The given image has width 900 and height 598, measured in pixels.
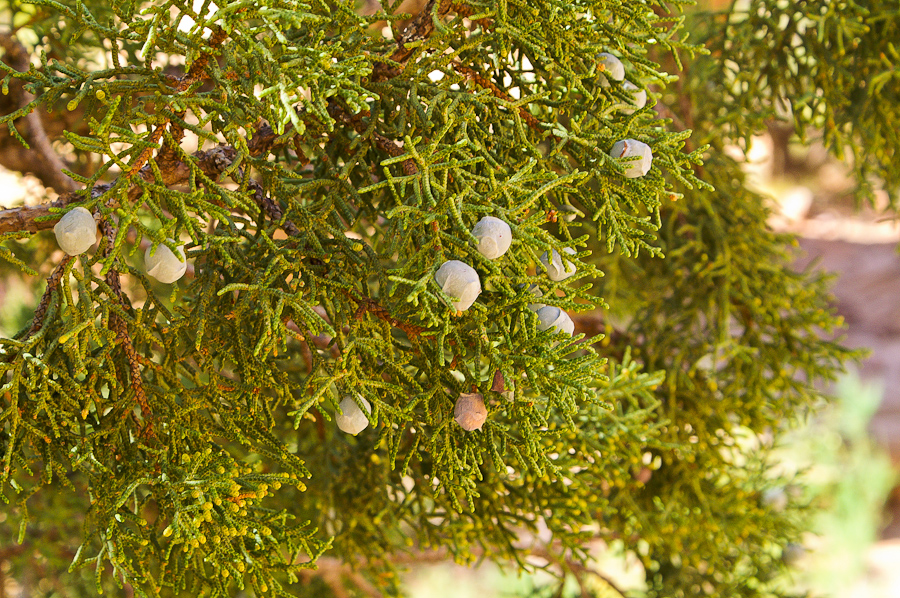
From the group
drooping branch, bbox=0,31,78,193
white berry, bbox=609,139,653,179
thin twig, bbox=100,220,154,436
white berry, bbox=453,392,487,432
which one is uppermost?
white berry, bbox=609,139,653,179

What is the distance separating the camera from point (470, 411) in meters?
0.91

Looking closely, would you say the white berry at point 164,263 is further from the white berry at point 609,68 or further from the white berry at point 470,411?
the white berry at point 609,68

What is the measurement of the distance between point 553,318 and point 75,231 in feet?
2.10

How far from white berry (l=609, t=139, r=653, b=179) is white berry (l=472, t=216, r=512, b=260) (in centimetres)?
24

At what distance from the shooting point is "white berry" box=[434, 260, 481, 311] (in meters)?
0.82

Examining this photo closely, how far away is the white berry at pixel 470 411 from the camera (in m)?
0.91

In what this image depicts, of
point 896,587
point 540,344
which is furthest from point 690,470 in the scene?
point 896,587

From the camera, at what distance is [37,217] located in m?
0.98

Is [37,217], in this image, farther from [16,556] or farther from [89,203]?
[16,556]

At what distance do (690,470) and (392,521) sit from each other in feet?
3.04

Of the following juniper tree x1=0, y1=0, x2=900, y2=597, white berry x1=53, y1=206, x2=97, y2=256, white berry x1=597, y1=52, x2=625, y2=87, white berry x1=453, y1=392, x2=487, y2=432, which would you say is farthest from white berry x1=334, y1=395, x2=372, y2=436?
white berry x1=597, y1=52, x2=625, y2=87

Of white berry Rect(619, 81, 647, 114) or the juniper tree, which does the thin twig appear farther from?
white berry Rect(619, 81, 647, 114)

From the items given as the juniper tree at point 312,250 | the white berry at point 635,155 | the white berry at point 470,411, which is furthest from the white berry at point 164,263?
the white berry at point 635,155

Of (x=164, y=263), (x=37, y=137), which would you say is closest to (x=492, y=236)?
(x=164, y=263)
